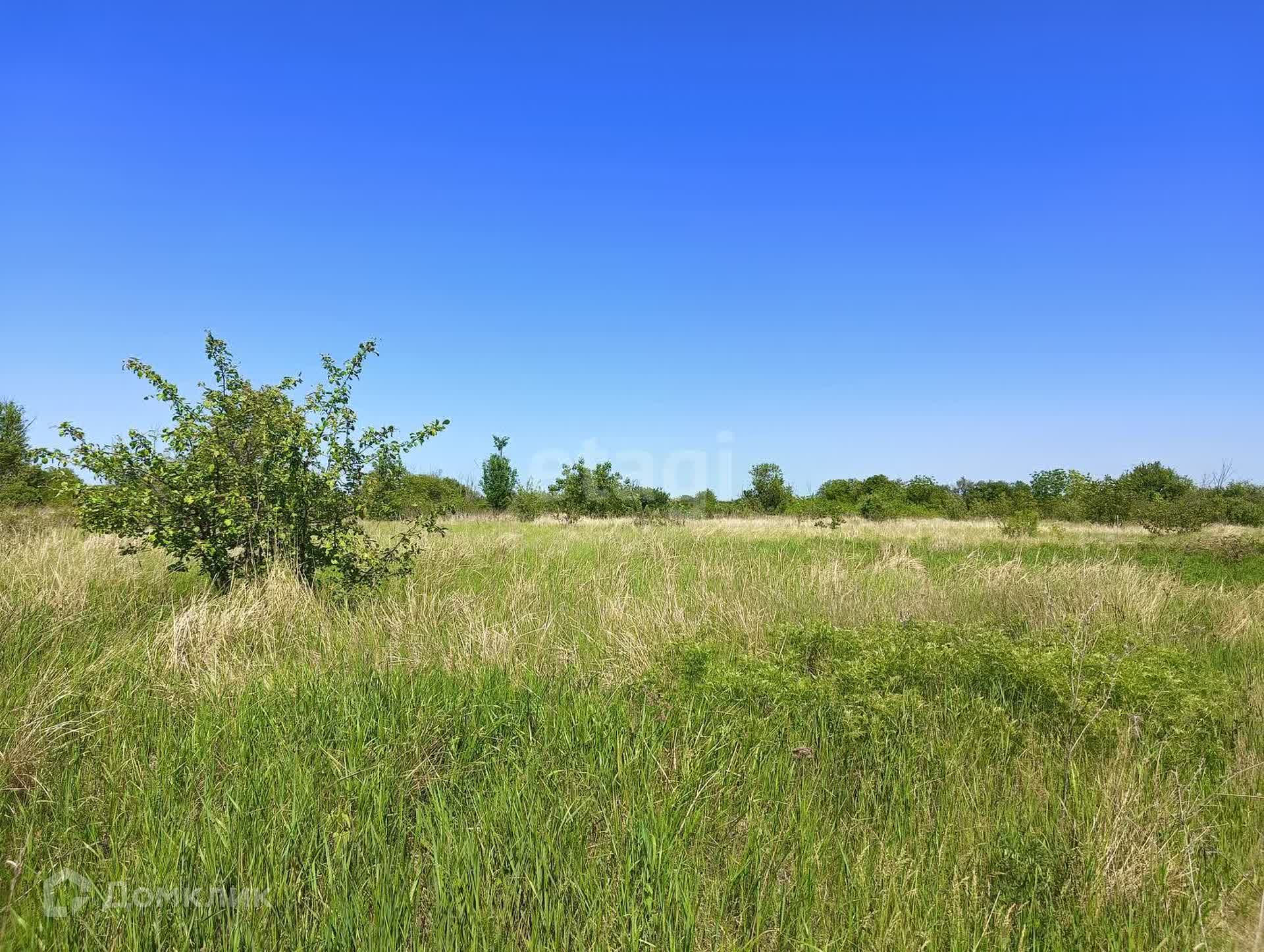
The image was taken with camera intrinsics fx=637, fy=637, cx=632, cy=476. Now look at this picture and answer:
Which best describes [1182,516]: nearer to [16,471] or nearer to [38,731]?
[38,731]

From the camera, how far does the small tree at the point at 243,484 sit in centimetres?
635

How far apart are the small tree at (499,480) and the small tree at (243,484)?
32214 mm

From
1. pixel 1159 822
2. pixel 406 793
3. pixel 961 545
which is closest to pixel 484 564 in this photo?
pixel 406 793

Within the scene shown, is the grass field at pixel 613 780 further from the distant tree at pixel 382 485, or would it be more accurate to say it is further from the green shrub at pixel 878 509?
the green shrub at pixel 878 509

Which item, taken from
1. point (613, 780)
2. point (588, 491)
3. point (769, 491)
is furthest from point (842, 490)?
point (613, 780)

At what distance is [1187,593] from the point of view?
8312mm

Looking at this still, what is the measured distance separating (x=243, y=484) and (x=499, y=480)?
3302cm

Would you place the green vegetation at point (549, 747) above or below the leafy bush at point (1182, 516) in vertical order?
below

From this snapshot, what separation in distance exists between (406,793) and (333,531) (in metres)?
4.48

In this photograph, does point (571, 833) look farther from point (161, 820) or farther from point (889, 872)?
point (161, 820)

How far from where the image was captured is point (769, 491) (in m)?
45.5

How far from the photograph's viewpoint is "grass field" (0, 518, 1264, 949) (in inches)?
87.4

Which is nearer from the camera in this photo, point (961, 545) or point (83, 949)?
point (83, 949)

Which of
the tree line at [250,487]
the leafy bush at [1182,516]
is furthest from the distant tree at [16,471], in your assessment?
the leafy bush at [1182,516]
